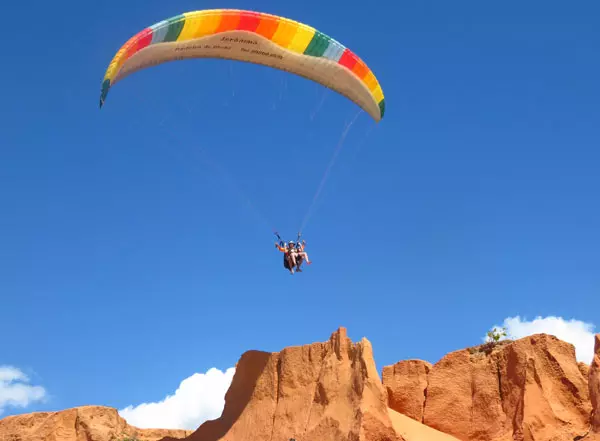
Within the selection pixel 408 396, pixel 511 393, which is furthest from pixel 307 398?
pixel 511 393

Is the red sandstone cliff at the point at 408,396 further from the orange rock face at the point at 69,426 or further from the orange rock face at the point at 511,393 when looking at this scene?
the orange rock face at the point at 69,426

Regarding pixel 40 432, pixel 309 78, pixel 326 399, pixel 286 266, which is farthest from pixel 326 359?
pixel 40 432

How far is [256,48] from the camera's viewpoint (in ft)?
88.5

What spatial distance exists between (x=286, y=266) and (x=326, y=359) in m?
3.05

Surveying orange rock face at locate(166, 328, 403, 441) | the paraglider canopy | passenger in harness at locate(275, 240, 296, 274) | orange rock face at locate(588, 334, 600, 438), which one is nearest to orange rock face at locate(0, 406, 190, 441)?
orange rock face at locate(166, 328, 403, 441)

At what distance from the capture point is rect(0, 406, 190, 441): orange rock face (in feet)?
100

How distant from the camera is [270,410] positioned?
27.1 metres

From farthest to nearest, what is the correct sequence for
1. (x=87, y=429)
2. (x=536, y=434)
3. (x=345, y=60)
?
(x=87, y=429) → (x=345, y=60) → (x=536, y=434)

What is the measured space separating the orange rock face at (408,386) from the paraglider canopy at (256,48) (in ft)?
27.2

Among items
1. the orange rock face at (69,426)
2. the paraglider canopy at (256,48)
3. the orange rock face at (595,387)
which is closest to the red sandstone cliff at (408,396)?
the orange rock face at (595,387)

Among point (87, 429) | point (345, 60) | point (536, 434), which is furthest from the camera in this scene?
point (87, 429)

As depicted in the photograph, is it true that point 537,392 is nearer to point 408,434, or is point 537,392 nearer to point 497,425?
point 497,425

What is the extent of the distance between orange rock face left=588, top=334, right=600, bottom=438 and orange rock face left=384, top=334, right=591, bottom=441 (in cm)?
307

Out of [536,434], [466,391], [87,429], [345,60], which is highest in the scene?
[345,60]
